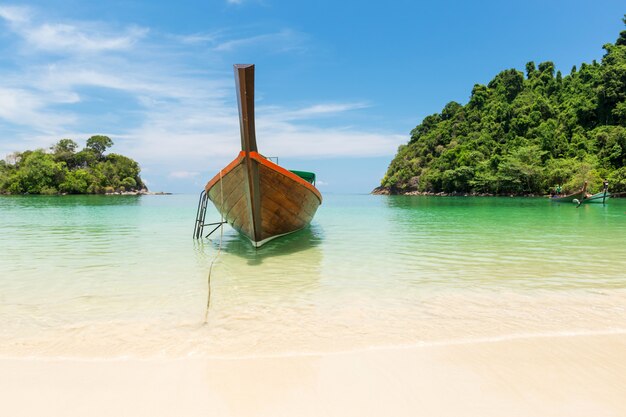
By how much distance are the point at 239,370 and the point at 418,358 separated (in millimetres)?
1376

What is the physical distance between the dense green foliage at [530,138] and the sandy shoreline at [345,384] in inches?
2212

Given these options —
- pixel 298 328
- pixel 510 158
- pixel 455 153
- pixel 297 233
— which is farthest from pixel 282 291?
pixel 455 153

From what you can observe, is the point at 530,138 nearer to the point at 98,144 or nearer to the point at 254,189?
the point at 254,189

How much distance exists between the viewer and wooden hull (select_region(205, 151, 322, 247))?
776 cm

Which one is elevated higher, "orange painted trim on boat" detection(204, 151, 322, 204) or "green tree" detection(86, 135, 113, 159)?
"green tree" detection(86, 135, 113, 159)

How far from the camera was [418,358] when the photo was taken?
301 centimetres

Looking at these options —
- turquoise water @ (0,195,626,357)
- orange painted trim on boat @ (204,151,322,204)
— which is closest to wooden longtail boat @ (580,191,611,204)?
turquoise water @ (0,195,626,357)

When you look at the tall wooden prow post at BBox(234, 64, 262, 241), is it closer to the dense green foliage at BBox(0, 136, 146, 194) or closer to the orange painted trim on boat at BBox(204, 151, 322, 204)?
the orange painted trim on boat at BBox(204, 151, 322, 204)

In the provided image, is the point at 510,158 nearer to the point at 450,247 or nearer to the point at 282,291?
the point at 450,247

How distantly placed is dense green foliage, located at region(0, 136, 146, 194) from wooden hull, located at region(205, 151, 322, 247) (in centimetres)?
8456

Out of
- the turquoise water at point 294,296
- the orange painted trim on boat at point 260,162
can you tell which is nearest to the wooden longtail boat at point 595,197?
the turquoise water at point 294,296

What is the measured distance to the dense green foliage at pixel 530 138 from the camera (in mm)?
56781

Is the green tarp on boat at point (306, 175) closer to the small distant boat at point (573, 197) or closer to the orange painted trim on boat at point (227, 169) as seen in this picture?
the orange painted trim on boat at point (227, 169)

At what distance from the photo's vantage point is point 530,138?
240 feet
